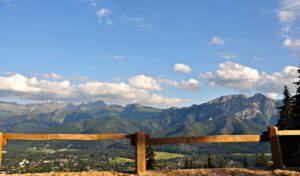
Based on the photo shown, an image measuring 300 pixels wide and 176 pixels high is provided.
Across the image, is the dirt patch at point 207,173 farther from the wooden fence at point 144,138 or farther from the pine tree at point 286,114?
the pine tree at point 286,114

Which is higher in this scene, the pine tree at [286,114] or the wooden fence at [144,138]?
the pine tree at [286,114]

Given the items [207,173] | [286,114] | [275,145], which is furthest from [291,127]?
[207,173]

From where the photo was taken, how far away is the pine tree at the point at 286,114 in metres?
36.1

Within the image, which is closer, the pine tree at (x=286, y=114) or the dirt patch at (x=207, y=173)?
the dirt patch at (x=207, y=173)

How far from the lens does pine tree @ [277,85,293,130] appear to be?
119ft

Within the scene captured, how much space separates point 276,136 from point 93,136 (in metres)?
5.90

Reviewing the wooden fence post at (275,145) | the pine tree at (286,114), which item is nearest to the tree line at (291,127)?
the pine tree at (286,114)

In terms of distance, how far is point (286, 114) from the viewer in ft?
123

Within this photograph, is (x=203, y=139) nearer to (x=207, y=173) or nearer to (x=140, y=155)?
(x=207, y=173)

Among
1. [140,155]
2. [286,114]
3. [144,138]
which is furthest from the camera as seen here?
[286,114]

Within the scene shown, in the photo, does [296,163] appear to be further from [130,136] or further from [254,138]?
[130,136]

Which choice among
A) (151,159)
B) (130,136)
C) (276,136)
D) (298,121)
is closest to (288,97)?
(298,121)

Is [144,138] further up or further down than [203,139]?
further up

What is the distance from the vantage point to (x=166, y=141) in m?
10.3
